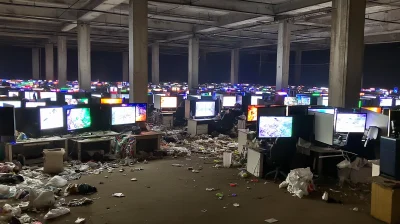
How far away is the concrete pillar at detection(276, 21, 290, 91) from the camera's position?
51.4ft

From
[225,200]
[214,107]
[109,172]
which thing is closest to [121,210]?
[225,200]

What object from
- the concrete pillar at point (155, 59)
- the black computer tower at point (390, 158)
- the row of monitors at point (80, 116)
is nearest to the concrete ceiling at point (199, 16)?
the concrete pillar at point (155, 59)

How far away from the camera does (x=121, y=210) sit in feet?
17.5

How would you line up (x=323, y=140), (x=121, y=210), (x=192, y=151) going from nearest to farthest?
(x=121, y=210) → (x=323, y=140) → (x=192, y=151)

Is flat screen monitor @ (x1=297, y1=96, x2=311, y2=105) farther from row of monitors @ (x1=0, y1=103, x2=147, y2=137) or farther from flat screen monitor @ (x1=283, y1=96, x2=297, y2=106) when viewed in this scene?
row of monitors @ (x1=0, y1=103, x2=147, y2=137)

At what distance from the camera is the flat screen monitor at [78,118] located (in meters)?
7.92

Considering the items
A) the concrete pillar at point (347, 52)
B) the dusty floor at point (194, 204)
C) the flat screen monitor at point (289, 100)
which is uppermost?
the concrete pillar at point (347, 52)

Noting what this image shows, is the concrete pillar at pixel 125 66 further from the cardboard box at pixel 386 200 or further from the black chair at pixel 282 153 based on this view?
the cardboard box at pixel 386 200

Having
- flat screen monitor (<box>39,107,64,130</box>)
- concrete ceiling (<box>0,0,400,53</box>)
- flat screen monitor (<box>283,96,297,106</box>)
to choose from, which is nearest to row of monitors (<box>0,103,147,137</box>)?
flat screen monitor (<box>39,107,64,130</box>)

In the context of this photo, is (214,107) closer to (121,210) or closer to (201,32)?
(121,210)

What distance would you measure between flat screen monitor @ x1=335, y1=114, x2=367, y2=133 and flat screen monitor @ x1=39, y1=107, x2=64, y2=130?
18.9ft

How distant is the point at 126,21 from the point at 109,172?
11.4 meters

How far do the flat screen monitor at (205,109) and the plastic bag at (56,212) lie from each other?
685 centimetres

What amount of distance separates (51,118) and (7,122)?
2.78 ft
